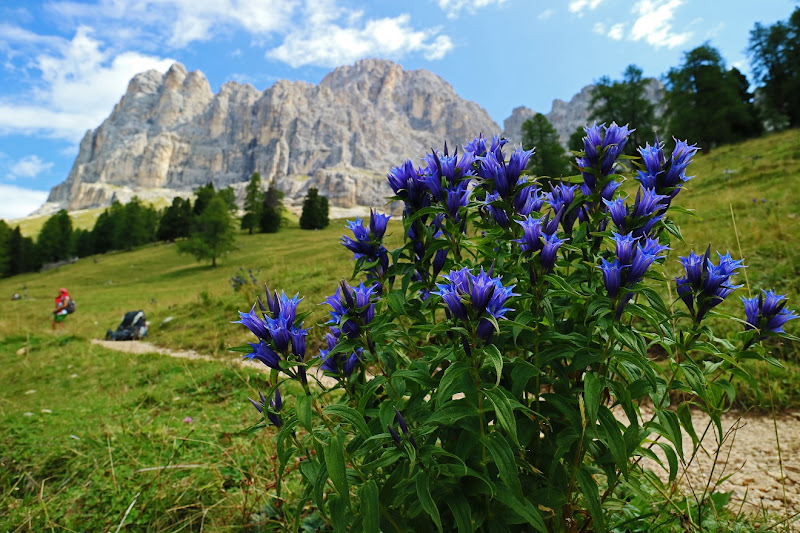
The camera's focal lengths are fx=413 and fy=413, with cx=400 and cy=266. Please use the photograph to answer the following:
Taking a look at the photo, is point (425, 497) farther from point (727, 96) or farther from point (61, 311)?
point (727, 96)

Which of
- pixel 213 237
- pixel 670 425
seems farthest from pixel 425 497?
pixel 213 237

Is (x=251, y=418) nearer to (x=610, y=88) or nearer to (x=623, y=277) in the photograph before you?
(x=623, y=277)

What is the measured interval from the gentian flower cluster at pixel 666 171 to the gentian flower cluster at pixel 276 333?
1791 mm

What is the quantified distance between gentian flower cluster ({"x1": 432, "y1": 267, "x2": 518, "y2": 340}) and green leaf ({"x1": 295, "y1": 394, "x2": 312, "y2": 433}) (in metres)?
0.65

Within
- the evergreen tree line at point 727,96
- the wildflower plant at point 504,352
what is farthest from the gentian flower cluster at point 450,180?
the evergreen tree line at point 727,96

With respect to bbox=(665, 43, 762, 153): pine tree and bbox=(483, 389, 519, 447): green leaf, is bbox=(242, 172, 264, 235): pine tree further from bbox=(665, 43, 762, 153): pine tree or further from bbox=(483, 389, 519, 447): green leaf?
Result: bbox=(483, 389, 519, 447): green leaf

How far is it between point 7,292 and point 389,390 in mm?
53296

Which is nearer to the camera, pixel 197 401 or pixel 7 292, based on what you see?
pixel 197 401

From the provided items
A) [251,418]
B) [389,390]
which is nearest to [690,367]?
[389,390]

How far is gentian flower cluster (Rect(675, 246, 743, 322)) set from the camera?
1.74 m

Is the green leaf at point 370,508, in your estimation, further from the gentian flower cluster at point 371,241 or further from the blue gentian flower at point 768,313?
the blue gentian flower at point 768,313

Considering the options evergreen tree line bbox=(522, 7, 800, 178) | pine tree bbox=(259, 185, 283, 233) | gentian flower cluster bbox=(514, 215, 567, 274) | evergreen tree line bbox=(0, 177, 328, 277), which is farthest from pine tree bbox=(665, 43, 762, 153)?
pine tree bbox=(259, 185, 283, 233)

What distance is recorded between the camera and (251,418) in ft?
16.5

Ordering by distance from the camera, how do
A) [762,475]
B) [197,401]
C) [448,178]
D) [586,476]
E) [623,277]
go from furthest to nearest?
[197,401]
[762,475]
[448,178]
[586,476]
[623,277]
